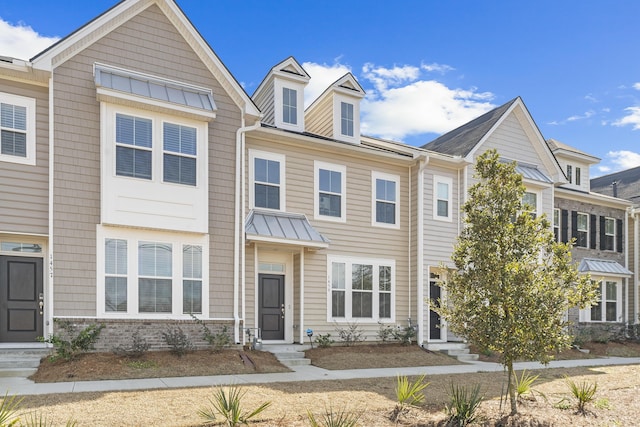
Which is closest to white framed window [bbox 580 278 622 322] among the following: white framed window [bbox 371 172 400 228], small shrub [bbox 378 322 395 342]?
small shrub [bbox 378 322 395 342]

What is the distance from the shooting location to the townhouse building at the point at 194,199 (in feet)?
38.0

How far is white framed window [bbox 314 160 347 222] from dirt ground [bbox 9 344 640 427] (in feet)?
20.5

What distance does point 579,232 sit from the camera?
21.9 meters

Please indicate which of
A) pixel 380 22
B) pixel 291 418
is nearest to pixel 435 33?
pixel 380 22

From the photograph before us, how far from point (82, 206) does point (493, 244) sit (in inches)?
353

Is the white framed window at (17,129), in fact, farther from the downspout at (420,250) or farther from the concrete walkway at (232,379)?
the downspout at (420,250)

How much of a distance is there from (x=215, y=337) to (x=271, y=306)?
8.50 feet

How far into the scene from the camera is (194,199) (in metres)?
12.9

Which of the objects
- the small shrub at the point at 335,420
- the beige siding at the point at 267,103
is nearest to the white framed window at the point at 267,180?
the beige siding at the point at 267,103

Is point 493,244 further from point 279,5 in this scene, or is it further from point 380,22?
point 279,5

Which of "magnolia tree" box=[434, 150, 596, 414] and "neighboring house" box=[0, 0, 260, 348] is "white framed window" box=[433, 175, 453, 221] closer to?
"neighboring house" box=[0, 0, 260, 348]

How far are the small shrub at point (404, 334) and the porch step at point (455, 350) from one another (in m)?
0.57

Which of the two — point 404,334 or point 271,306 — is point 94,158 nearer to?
point 271,306

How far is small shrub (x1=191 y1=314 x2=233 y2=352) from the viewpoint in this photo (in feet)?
41.1
